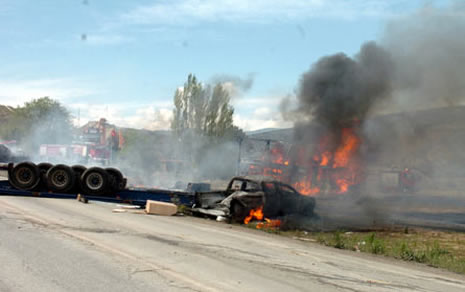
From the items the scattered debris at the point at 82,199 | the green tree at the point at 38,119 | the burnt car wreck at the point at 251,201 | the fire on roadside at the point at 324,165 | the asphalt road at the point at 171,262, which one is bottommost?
the asphalt road at the point at 171,262

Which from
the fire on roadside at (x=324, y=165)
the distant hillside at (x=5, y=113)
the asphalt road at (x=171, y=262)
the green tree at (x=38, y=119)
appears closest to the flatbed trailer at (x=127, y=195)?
the asphalt road at (x=171, y=262)

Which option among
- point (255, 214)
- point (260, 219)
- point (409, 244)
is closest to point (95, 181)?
point (255, 214)

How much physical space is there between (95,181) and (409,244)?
32.8 feet

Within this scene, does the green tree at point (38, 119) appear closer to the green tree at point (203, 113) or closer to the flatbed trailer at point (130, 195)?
the green tree at point (203, 113)

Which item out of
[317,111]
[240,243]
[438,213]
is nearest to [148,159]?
[317,111]

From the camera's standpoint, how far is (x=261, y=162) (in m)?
25.8

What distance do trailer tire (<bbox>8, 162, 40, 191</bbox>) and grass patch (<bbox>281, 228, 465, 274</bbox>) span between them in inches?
340

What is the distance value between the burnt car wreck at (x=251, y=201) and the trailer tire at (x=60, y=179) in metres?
4.45

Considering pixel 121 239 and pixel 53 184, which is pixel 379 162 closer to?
pixel 53 184

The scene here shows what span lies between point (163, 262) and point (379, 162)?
27016 millimetres

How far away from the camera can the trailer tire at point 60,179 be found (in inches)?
609

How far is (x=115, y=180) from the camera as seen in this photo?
15625 mm

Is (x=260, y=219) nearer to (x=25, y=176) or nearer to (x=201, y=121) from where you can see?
(x=25, y=176)

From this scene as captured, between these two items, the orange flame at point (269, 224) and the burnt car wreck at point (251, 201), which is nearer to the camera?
the orange flame at point (269, 224)
